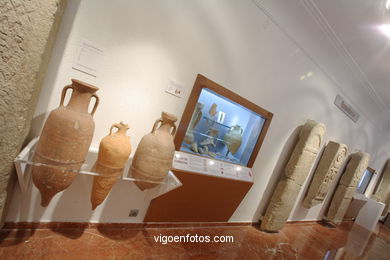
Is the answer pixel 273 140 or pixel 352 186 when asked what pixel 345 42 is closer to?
pixel 273 140

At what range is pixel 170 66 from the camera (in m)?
2.00

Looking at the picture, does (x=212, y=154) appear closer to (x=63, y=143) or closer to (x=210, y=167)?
(x=210, y=167)

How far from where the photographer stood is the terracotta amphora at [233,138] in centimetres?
274

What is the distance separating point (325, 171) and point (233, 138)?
2.53 metres

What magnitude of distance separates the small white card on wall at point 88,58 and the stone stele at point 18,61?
1.01 ft

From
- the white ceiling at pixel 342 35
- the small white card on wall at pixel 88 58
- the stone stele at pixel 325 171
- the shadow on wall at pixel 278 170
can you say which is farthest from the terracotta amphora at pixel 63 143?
the stone stele at pixel 325 171

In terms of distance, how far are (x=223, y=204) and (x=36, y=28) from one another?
8.41 feet

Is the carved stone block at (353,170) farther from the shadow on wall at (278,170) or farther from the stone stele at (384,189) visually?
the stone stele at (384,189)

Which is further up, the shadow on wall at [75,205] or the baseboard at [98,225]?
the shadow on wall at [75,205]

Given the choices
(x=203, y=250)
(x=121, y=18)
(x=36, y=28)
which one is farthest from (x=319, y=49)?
(x=36, y=28)

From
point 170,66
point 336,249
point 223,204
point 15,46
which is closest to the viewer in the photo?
point 15,46

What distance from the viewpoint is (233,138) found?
109 inches

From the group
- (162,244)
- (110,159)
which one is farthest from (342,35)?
(162,244)

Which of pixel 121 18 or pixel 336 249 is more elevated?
pixel 121 18
